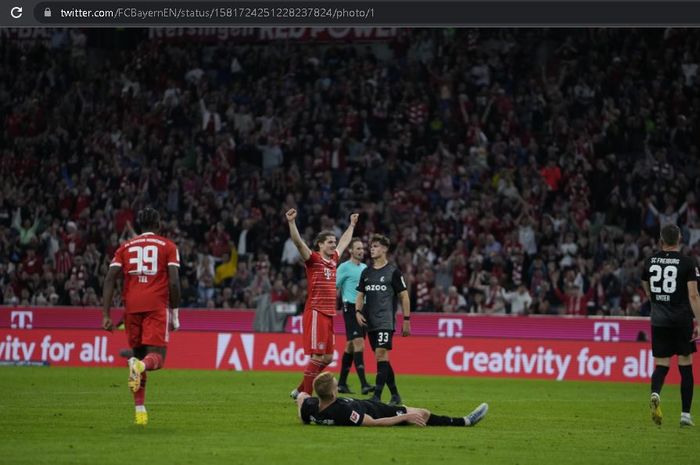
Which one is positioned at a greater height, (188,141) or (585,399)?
(188,141)

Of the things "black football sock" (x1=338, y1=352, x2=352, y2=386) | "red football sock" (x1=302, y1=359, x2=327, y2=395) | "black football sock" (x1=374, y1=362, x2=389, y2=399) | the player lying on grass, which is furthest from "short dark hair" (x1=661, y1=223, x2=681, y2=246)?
"black football sock" (x1=338, y1=352, x2=352, y2=386)

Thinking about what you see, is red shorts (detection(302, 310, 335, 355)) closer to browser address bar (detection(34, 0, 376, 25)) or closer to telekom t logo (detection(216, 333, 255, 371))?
browser address bar (detection(34, 0, 376, 25))

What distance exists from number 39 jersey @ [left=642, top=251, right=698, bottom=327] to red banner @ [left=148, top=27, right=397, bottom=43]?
24.5 m

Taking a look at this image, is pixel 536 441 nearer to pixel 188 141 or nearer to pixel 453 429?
pixel 453 429

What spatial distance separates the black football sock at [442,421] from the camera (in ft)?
48.3

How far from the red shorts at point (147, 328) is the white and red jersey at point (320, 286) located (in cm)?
328

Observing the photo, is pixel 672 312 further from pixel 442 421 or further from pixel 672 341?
pixel 442 421

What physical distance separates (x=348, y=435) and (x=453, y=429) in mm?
1539

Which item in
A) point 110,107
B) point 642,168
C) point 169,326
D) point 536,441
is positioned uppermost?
point 110,107

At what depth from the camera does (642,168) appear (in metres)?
33.7

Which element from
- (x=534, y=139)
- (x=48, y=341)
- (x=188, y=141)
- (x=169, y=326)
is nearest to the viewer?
(x=169, y=326)

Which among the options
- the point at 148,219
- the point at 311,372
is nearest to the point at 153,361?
the point at 148,219

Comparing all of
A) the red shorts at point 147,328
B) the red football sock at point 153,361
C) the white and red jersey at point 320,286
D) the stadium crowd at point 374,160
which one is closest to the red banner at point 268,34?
the stadium crowd at point 374,160

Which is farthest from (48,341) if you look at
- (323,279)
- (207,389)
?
(323,279)
